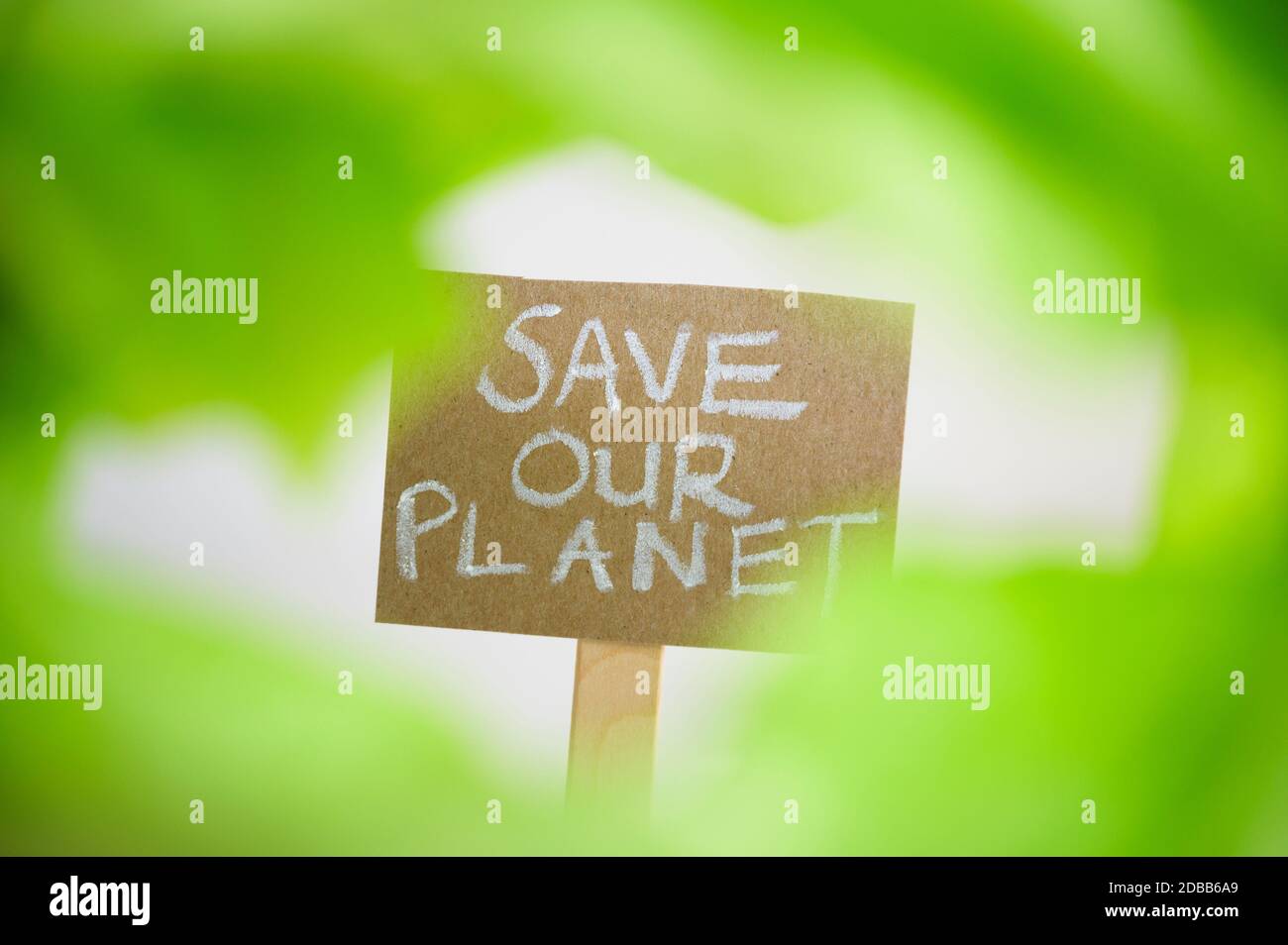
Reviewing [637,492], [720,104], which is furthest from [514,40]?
[637,492]

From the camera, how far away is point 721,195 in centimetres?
258

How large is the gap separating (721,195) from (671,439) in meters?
0.51

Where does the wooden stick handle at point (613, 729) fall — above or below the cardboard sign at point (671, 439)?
below

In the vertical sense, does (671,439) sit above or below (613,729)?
above

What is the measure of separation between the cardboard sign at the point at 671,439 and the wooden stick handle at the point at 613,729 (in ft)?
0.25

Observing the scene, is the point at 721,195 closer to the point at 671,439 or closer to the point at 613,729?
the point at 671,439

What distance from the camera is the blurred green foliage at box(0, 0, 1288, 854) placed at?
2.57 metres

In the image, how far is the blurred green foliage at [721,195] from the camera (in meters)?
2.57

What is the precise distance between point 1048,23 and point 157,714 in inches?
90.9

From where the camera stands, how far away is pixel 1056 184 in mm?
2594

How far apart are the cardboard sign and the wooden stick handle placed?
0.25 ft

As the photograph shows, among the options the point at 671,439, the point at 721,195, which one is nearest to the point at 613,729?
the point at 671,439

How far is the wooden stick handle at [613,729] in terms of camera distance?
2.58m
